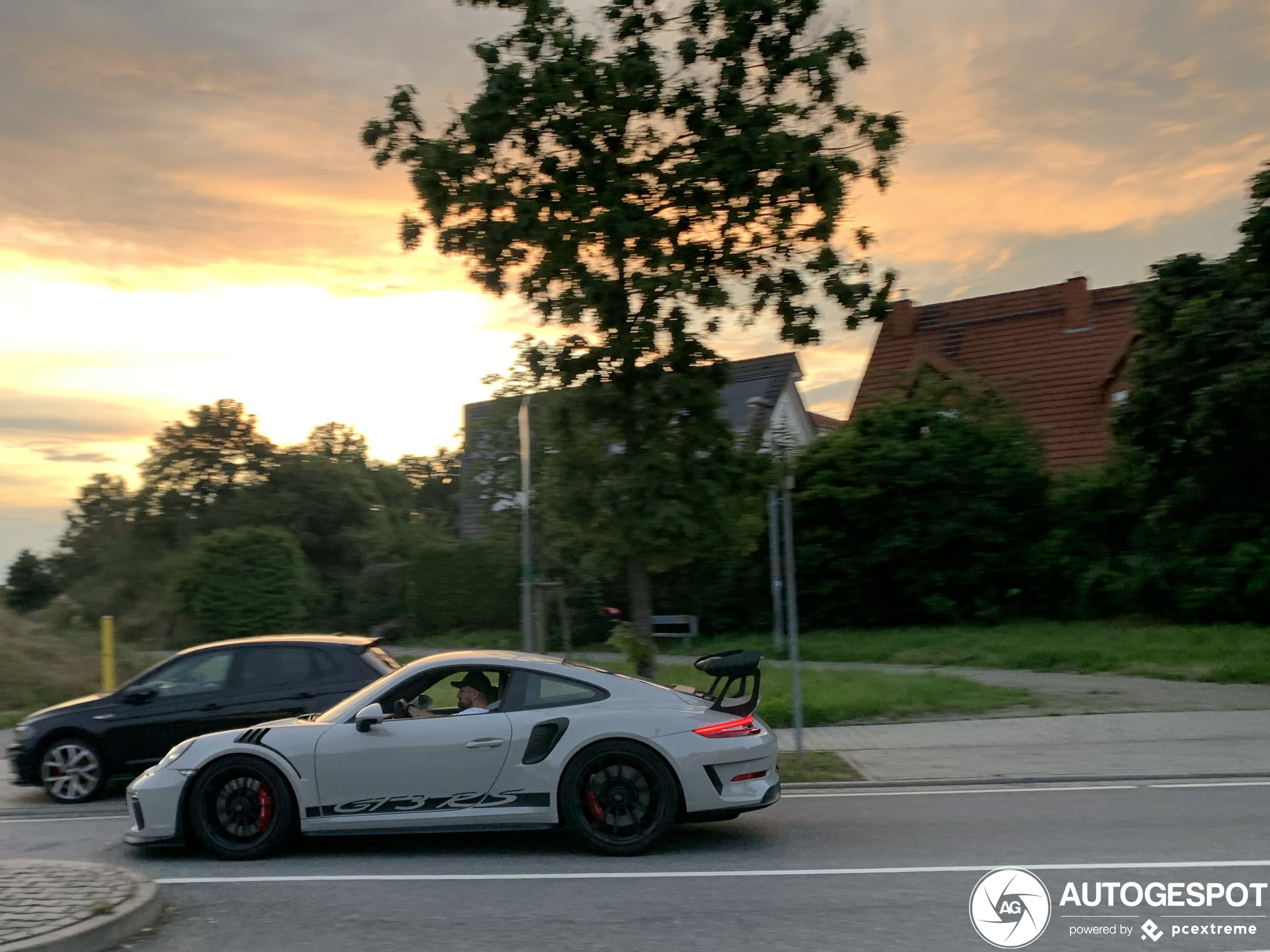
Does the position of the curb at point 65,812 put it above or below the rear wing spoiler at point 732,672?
below

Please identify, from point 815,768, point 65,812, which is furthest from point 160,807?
point 815,768

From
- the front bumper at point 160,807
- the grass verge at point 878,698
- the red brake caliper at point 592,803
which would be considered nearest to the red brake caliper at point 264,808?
the front bumper at point 160,807

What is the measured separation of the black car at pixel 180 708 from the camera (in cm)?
1102

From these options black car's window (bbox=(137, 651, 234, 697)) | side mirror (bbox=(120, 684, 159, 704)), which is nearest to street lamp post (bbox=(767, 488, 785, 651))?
black car's window (bbox=(137, 651, 234, 697))

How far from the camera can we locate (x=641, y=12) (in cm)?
1161

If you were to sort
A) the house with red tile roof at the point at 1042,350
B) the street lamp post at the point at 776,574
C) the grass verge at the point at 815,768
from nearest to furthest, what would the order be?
Result: 1. the grass verge at the point at 815,768
2. the street lamp post at the point at 776,574
3. the house with red tile roof at the point at 1042,350

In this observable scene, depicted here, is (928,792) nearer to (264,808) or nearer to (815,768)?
(815,768)

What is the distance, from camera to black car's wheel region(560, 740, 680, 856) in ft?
25.7

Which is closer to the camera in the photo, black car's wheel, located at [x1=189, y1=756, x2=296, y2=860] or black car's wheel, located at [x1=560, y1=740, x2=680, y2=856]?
black car's wheel, located at [x1=560, y1=740, x2=680, y2=856]

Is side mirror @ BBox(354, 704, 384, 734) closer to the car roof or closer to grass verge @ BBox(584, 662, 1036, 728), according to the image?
the car roof

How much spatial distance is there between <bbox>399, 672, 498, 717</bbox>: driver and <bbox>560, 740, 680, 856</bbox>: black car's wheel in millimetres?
741

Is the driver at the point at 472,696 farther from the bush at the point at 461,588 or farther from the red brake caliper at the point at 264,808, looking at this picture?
the bush at the point at 461,588

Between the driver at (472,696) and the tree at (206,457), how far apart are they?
32.5m

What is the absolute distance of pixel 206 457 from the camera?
1542 inches
